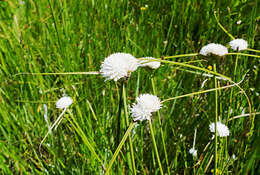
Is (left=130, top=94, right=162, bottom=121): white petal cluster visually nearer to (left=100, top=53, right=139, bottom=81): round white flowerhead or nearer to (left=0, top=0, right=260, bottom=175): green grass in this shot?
(left=100, top=53, right=139, bottom=81): round white flowerhead

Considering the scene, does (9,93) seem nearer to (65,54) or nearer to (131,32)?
(65,54)

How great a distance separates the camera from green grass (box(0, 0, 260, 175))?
713 mm

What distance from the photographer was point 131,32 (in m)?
1.10

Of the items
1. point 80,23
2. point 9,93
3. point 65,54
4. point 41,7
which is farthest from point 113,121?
point 41,7

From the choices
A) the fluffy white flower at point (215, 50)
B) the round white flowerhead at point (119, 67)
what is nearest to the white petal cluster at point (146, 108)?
the round white flowerhead at point (119, 67)

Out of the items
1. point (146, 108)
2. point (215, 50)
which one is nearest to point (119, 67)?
point (146, 108)

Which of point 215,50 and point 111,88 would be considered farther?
point 111,88

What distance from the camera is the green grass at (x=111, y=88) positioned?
71 cm

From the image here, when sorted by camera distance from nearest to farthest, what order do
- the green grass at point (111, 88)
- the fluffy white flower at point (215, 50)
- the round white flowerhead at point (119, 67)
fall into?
the round white flowerhead at point (119, 67) < the fluffy white flower at point (215, 50) < the green grass at point (111, 88)

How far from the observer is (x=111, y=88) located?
78 cm

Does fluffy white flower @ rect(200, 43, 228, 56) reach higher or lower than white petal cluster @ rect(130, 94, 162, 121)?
higher

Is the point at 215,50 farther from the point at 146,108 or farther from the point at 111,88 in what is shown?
the point at 111,88

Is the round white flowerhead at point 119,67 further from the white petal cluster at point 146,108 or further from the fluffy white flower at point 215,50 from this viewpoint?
the fluffy white flower at point 215,50

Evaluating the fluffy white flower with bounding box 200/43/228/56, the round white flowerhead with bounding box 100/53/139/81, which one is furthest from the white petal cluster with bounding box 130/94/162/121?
the fluffy white flower with bounding box 200/43/228/56
